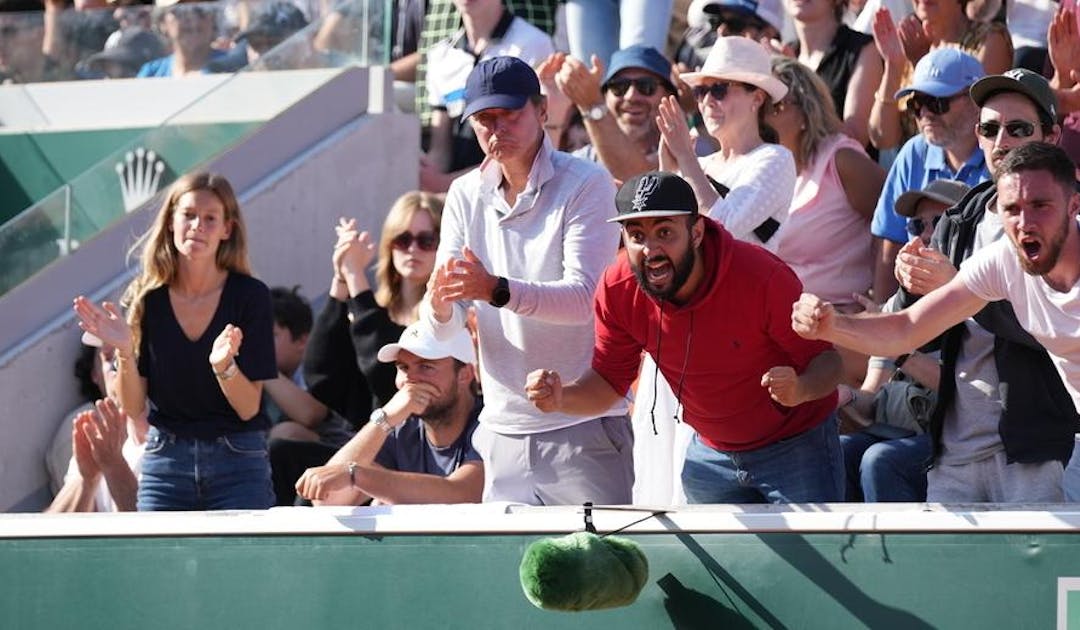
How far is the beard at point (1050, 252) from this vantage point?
5.27 m

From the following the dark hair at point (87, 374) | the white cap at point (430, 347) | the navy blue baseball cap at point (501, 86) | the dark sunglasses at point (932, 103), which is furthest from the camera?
the dark hair at point (87, 374)

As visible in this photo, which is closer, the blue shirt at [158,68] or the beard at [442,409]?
the beard at [442,409]

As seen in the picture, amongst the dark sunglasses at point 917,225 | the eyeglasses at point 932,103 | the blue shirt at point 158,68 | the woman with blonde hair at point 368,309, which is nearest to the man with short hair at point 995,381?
the dark sunglasses at point 917,225

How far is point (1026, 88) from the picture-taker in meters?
6.17

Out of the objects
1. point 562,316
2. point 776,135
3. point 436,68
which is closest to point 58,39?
point 436,68

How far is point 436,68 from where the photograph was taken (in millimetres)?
10070

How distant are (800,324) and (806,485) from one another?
2.25 ft

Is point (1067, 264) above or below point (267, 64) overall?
above

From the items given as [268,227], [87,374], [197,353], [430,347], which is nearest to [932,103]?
[430,347]

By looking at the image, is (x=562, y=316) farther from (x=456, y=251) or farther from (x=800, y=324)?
(x=800, y=324)

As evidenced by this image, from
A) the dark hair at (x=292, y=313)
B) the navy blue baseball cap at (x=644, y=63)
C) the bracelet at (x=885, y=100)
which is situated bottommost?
the dark hair at (x=292, y=313)

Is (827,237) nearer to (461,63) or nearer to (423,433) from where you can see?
(423,433)

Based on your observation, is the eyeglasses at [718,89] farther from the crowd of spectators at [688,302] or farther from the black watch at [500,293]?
the black watch at [500,293]

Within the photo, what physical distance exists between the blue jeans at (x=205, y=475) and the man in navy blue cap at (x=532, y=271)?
1.02m
